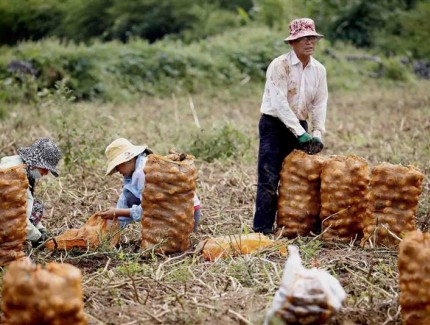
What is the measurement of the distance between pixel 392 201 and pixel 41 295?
274 centimetres

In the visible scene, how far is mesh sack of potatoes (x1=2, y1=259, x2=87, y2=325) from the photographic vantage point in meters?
3.45

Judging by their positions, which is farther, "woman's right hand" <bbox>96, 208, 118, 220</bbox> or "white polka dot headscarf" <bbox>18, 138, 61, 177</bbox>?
"woman's right hand" <bbox>96, 208, 118, 220</bbox>

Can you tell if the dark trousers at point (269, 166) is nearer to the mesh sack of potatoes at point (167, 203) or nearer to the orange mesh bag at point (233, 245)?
the orange mesh bag at point (233, 245)

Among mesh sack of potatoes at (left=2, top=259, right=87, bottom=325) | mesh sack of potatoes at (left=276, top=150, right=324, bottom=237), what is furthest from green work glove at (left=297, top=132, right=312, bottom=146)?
mesh sack of potatoes at (left=2, top=259, right=87, bottom=325)

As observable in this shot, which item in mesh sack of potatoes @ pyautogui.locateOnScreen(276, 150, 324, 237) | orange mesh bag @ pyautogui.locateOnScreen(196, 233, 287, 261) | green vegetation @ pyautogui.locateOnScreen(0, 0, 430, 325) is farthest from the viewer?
mesh sack of potatoes @ pyautogui.locateOnScreen(276, 150, 324, 237)

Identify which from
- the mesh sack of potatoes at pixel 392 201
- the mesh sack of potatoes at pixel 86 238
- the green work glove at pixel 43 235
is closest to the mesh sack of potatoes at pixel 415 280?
the mesh sack of potatoes at pixel 392 201

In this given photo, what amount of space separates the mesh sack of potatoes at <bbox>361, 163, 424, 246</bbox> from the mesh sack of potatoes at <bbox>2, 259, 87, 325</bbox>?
245 centimetres

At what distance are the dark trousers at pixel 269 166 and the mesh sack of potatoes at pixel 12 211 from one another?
1.92 m

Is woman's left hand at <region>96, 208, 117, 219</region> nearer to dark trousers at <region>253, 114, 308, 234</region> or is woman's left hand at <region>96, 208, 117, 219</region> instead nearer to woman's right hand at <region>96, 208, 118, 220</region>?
woman's right hand at <region>96, 208, 118, 220</region>

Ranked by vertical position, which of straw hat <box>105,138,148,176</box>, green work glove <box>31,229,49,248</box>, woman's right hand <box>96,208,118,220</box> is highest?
straw hat <box>105,138,148,176</box>

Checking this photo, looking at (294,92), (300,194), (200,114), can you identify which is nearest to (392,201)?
(300,194)

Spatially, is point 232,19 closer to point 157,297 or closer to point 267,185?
point 267,185

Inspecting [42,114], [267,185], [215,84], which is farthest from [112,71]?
[267,185]

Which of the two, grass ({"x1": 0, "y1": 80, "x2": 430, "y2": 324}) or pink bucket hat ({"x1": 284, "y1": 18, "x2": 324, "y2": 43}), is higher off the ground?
pink bucket hat ({"x1": 284, "y1": 18, "x2": 324, "y2": 43})
